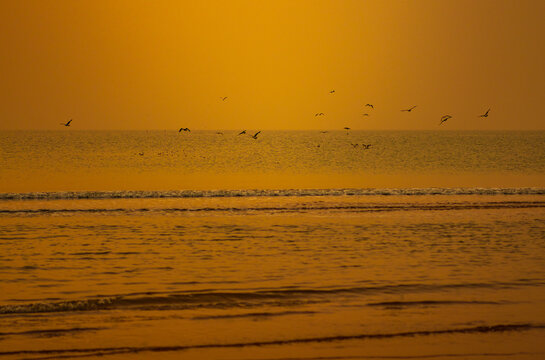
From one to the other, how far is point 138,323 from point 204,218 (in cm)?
1567

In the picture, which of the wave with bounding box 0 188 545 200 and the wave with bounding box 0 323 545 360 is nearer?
the wave with bounding box 0 323 545 360

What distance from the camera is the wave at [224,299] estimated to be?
511 inches

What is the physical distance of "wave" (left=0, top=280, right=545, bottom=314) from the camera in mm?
12977

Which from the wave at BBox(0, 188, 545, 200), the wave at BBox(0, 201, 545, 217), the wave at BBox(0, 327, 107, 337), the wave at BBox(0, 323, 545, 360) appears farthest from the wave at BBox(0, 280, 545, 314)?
the wave at BBox(0, 188, 545, 200)

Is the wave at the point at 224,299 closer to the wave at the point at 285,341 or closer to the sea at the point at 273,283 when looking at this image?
the sea at the point at 273,283

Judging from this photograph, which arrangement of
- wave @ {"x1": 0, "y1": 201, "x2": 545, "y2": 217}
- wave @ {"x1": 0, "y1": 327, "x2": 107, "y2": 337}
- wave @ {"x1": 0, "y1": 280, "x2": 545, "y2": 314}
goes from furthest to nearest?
wave @ {"x1": 0, "y1": 201, "x2": 545, "y2": 217} < wave @ {"x1": 0, "y1": 280, "x2": 545, "y2": 314} < wave @ {"x1": 0, "y1": 327, "x2": 107, "y2": 337}

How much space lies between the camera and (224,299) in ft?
44.8

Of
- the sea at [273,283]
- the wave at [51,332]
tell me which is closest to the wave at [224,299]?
the sea at [273,283]

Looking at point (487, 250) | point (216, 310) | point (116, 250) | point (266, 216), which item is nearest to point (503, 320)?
point (216, 310)

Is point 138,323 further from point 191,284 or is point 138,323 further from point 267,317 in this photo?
point 191,284

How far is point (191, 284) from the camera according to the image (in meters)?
15.0

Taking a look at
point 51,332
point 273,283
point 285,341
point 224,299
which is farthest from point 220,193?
point 285,341

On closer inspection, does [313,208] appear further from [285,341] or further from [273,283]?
[285,341]

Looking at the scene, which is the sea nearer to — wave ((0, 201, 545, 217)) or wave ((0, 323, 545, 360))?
wave ((0, 323, 545, 360))
